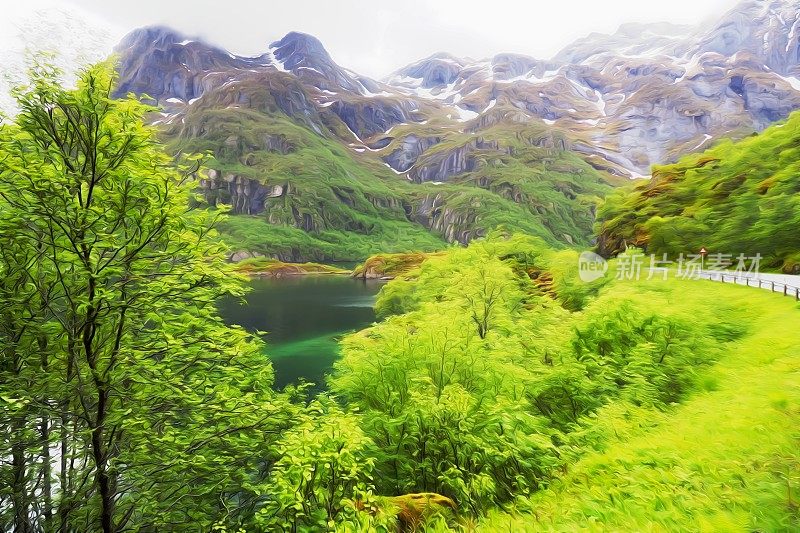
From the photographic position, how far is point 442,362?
16.7 m

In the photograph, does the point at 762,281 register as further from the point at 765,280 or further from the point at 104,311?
the point at 104,311

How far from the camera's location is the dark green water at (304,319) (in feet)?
150

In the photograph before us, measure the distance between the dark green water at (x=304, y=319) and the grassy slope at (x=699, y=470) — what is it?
21041mm

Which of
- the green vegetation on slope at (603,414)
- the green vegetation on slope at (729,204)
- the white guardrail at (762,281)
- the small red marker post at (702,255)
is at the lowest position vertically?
the green vegetation on slope at (603,414)

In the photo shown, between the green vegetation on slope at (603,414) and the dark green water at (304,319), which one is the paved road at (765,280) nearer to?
the green vegetation on slope at (603,414)

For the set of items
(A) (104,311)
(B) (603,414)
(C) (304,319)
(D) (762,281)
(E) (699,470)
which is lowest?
(C) (304,319)

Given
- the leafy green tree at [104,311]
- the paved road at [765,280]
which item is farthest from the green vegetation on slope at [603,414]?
the leafy green tree at [104,311]

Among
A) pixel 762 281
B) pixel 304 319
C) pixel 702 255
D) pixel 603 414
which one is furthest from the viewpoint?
pixel 304 319

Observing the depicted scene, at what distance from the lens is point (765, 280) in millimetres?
27344

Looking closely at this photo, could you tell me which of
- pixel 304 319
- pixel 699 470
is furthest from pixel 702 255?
pixel 304 319

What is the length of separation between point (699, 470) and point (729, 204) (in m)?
36.1

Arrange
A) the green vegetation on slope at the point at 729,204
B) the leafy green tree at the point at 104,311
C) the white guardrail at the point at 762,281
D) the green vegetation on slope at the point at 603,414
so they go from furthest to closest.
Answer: the green vegetation on slope at the point at 729,204 < the white guardrail at the point at 762,281 < the leafy green tree at the point at 104,311 < the green vegetation on slope at the point at 603,414

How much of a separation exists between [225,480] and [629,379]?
12.7m

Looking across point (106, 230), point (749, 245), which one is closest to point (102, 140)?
point (106, 230)
